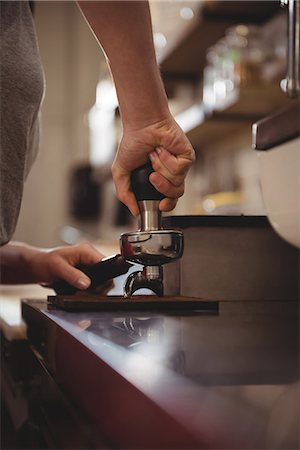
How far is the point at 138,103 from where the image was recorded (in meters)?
0.76

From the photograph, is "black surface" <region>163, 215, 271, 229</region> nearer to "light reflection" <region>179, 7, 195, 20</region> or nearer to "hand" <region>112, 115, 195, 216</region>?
"hand" <region>112, 115, 195, 216</region>

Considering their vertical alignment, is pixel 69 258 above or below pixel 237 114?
below

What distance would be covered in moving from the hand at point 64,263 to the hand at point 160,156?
223 millimetres

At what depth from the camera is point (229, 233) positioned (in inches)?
39.4

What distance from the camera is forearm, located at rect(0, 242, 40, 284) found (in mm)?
1253

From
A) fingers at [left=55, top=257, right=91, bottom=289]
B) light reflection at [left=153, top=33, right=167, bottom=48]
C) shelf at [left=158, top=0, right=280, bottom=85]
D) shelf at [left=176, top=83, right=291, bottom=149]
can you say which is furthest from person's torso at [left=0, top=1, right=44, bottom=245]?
light reflection at [left=153, top=33, right=167, bottom=48]

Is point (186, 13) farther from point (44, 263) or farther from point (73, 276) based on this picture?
point (73, 276)

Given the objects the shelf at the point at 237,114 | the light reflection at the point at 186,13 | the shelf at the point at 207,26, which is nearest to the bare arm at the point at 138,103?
the shelf at the point at 237,114

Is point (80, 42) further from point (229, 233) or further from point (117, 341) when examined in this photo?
point (117, 341)

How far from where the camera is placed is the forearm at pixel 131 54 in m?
0.68

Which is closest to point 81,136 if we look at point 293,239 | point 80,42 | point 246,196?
point 80,42

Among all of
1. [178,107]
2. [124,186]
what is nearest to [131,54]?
[124,186]

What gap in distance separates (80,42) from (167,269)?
569 centimetres

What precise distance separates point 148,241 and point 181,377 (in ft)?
1.34
